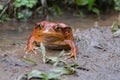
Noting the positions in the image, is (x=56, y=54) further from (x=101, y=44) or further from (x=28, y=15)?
(x=28, y=15)

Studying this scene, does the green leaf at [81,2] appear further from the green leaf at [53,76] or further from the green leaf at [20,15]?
the green leaf at [53,76]

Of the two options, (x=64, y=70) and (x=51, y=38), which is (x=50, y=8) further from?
(x=64, y=70)

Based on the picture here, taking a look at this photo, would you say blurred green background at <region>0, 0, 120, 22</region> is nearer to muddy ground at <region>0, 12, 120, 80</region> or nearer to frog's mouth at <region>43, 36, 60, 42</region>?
muddy ground at <region>0, 12, 120, 80</region>

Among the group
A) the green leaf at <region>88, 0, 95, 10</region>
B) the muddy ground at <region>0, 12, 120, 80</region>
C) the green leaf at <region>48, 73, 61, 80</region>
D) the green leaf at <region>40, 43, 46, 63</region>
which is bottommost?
the muddy ground at <region>0, 12, 120, 80</region>

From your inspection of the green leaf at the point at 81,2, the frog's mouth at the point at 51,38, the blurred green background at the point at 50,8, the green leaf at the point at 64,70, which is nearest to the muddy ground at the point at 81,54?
the green leaf at the point at 64,70

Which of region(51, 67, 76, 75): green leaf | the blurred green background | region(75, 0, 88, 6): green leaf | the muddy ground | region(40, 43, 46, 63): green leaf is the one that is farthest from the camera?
region(75, 0, 88, 6): green leaf

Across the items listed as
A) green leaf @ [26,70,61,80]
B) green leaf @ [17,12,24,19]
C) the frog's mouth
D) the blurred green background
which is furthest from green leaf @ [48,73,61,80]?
green leaf @ [17,12,24,19]

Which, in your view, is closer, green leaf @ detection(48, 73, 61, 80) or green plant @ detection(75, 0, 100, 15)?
green leaf @ detection(48, 73, 61, 80)

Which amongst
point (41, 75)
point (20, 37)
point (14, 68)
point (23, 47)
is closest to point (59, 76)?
point (41, 75)
